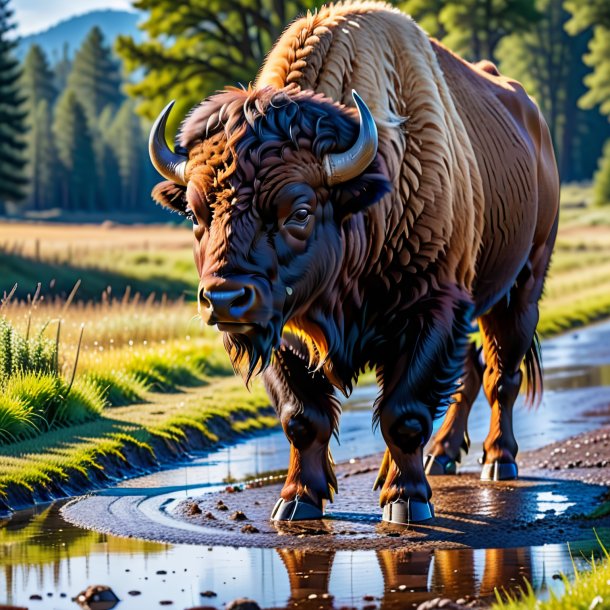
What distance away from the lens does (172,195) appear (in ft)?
27.1

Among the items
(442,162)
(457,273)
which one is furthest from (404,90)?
(457,273)

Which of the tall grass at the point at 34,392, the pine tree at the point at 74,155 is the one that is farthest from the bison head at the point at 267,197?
the pine tree at the point at 74,155

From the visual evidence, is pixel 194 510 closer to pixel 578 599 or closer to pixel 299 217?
pixel 299 217

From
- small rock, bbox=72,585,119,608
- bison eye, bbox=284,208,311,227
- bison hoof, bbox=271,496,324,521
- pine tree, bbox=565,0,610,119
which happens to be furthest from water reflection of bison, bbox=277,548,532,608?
pine tree, bbox=565,0,610,119

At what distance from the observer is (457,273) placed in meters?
9.02

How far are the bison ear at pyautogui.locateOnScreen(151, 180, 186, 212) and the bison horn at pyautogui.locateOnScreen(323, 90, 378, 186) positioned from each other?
875 millimetres

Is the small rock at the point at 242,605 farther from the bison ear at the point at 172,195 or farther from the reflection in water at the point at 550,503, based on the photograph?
the reflection in water at the point at 550,503

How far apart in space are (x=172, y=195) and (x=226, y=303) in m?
1.23

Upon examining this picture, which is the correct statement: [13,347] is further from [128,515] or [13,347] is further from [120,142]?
[120,142]

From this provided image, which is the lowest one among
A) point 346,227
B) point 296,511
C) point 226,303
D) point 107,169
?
point 296,511

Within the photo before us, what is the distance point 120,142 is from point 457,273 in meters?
115

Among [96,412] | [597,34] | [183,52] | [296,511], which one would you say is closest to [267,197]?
[296,511]

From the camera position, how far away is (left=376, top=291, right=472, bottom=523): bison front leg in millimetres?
8516

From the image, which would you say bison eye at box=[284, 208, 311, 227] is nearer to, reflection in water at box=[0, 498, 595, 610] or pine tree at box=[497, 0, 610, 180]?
reflection in water at box=[0, 498, 595, 610]
